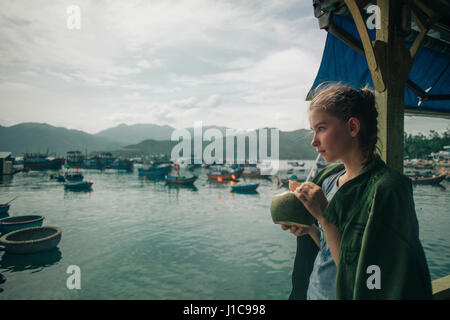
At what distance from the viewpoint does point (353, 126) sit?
1423 millimetres

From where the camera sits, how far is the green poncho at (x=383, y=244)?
1.11m

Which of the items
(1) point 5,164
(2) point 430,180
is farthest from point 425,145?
(1) point 5,164

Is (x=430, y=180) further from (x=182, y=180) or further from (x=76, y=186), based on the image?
(x=76, y=186)

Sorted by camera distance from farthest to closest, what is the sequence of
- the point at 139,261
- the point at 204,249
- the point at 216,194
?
the point at 216,194 → the point at 204,249 → the point at 139,261

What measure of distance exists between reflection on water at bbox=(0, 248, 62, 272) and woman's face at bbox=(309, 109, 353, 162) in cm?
1521

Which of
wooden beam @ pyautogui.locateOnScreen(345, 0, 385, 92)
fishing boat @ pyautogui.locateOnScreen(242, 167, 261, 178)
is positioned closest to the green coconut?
wooden beam @ pyautogui.locateOnScreen(345, 0, 385, 92)

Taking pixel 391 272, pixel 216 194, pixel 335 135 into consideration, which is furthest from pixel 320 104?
pixel 216 194

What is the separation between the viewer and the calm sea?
34.3 feet

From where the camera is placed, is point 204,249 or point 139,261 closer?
point 139,261

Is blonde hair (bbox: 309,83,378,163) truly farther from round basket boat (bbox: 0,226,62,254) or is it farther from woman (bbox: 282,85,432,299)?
round basket boat (bbox: 0,226,62,254)

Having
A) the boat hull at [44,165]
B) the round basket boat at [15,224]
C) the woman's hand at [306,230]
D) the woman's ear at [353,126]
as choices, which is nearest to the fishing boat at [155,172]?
the boat hull at [44,165]

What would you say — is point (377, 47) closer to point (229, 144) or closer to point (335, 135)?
point (335, 135)
